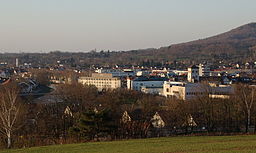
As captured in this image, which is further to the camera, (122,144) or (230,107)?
(230,107)

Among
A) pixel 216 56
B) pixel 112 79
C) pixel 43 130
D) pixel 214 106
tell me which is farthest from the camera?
pixel 216 56

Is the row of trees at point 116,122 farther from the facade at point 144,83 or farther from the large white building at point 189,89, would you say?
the facade at point 144,83

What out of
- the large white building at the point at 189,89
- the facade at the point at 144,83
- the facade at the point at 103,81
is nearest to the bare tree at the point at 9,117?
the large white building at the point at 189,89

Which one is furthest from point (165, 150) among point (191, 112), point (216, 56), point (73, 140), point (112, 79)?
point (216, 56)

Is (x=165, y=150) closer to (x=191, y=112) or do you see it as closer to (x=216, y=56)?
(x=191, y=112)

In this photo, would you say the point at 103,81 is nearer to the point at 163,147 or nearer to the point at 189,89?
the point at 189,89

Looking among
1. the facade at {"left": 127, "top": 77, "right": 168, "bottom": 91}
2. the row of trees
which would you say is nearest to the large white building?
the facade at {"left": 127, "top": 77, "right": 168, "bottom": 91}

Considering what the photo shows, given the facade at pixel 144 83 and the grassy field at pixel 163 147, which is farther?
the facade at pixel 144 83

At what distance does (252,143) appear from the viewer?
52.6 ft

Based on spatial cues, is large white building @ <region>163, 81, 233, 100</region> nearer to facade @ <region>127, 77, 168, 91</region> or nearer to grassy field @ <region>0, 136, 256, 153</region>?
facade @ <region>127, 77, 168, 91</region>

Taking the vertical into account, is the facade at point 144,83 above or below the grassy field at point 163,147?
above

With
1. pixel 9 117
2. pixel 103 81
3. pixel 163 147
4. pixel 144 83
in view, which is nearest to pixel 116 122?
pixel 9 117

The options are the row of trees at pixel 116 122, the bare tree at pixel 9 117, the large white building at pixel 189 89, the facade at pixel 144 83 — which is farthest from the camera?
the facade at pixel 144 83

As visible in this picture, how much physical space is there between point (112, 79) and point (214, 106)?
170ft
